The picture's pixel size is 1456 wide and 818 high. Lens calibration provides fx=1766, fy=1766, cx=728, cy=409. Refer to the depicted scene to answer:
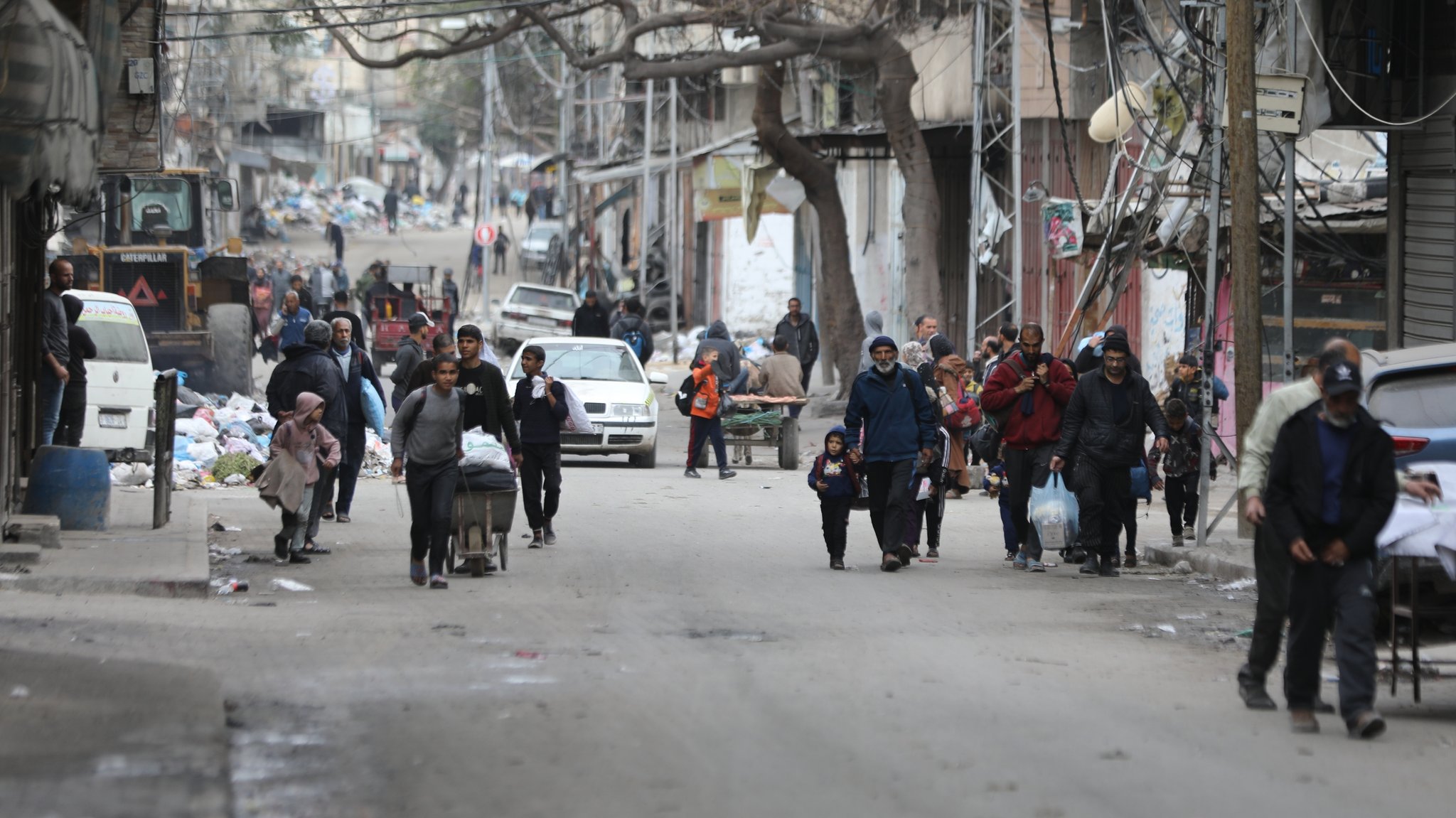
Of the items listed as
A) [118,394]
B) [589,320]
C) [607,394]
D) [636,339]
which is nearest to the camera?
[118,394]

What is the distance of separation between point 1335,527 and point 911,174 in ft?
63.0

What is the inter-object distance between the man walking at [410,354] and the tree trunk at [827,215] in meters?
12.4

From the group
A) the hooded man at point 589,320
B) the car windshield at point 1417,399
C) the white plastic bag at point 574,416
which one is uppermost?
the hooded man at point 589,320

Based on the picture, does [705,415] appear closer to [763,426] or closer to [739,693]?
[763,426]

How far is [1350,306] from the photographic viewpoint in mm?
18891

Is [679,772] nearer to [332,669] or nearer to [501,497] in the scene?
[332,669]

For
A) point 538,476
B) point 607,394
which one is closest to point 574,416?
point 538,476

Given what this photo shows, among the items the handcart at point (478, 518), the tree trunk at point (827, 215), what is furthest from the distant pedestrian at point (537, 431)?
the tree trunk at point (827, 215)

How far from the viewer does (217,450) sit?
19984 mm

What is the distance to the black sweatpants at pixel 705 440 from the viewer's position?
20.1 m

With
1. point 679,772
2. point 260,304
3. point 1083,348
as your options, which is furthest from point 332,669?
point 260,304

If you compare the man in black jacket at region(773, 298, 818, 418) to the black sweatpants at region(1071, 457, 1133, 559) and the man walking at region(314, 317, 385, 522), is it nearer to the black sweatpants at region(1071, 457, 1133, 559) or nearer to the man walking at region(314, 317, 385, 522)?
the man walking at region(314, 317, 385, 522)

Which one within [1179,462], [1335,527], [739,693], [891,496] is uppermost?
[1335,527]

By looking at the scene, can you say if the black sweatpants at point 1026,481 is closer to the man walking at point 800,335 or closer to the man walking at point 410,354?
the man walking at point 410,354
